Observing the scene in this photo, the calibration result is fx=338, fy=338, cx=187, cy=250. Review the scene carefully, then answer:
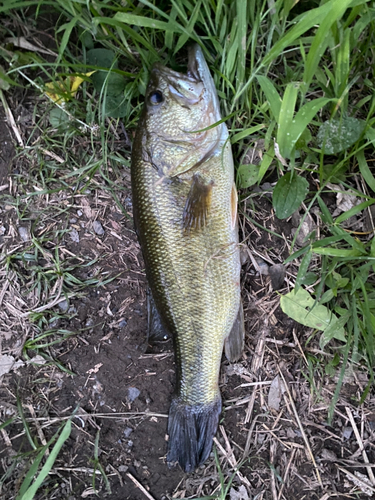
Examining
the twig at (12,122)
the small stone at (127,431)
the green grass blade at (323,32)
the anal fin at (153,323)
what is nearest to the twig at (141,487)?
the small stone at (127,431)

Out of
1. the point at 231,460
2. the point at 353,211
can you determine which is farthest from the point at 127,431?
the point at 353,211

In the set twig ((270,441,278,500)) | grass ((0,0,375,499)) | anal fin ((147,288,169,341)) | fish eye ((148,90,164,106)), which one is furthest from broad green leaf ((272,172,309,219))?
twig ((270,441,278,500))

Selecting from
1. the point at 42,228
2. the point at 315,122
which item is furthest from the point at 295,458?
the point at 42,228

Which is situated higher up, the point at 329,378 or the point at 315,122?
the point at 315,122

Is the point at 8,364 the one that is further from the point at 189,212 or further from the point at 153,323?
the point at 189,212

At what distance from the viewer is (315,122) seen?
2113 mm

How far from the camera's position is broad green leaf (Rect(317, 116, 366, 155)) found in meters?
2.04

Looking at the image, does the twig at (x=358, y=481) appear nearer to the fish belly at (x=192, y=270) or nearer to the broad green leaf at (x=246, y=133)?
the fish belly at (x=192, y=270)

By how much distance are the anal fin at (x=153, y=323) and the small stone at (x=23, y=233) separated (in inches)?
41.4

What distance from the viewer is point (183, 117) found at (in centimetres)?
209

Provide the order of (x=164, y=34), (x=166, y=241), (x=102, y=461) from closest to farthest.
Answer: (x=166, y=241), (x=164, y=34), (x=102, y=461)

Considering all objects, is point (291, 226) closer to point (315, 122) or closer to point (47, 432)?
point (315, 122)

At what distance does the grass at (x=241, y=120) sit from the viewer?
202 cm

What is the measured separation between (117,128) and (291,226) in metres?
1.44
